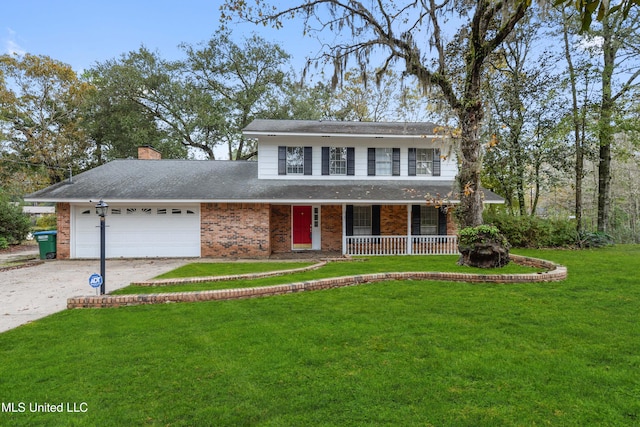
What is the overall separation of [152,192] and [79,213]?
9.83 feet

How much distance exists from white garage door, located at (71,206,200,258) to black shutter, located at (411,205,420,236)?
8.87m

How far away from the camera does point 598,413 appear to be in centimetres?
266

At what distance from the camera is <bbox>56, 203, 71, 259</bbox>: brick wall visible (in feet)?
40.8

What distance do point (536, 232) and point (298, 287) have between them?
12.4m

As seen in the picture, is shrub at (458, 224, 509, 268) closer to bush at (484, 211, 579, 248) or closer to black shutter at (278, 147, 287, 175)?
bush at (484, 211, 579, 248)

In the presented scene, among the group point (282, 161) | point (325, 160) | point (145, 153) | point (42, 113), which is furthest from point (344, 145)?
point (42, 113)

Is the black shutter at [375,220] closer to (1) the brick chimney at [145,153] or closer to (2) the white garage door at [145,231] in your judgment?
(2) the white garage door at [145,231]

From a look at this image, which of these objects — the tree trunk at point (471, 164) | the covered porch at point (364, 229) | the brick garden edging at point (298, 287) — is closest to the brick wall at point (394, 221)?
the covered porch at point (364, 229)

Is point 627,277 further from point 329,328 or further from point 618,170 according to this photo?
point 618,170

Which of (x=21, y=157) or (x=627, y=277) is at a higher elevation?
(x=21, y=157)

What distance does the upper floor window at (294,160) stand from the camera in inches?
563

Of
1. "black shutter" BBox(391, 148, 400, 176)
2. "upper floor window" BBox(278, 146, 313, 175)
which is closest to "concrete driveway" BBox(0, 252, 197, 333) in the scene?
"upper floor window" BBox(278, 146, 313, 175)

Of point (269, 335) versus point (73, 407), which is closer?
point (73, 407)

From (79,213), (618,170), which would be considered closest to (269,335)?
(79,213)
